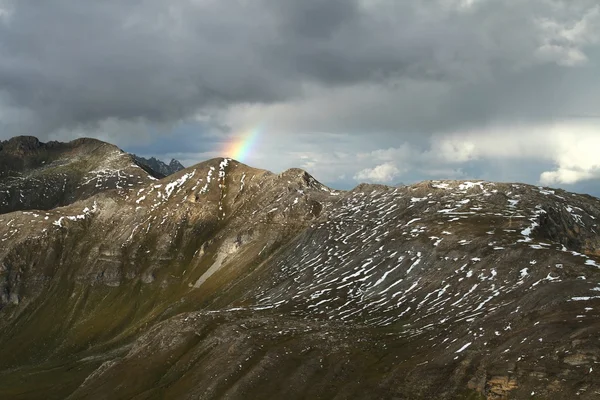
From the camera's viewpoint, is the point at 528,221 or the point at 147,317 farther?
the point at 147,317

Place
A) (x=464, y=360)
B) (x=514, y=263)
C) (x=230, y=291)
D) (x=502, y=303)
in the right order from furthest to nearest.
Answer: (x=230, y=291), (x=514, y=263), (x=502, y=303), (x=464, y=360)

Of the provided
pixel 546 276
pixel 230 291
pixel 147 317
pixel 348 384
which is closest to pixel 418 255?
pixel 546 276

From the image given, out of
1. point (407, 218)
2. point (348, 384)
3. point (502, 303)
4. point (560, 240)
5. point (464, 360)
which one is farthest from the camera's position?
point (407, 218)

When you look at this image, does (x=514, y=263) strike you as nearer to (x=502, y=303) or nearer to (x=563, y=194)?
(x=502, y=303)

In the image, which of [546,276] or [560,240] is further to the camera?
[560,240]

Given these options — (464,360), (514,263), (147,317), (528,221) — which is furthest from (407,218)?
(147,317)

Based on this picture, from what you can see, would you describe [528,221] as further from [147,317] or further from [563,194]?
[147,317]

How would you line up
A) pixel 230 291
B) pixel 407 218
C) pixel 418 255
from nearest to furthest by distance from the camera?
pixel 418 255
pixel 407 218
pixel 230 291

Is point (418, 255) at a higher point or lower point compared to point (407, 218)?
lower

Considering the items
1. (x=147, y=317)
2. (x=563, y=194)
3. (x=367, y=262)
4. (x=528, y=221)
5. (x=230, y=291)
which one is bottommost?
(x=147, y=317)
